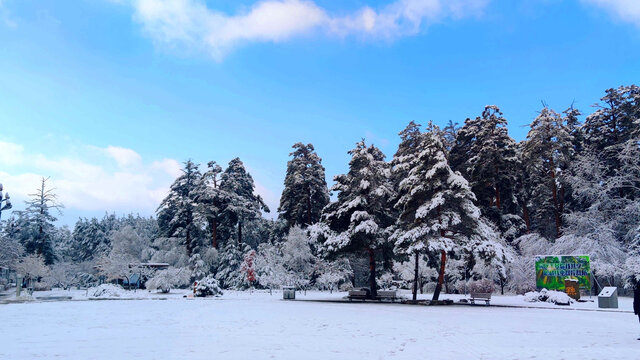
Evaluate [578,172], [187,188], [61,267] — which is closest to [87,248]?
[61,267]

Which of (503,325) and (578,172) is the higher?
(578,172)

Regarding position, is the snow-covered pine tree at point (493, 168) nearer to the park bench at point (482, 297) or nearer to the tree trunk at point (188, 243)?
the park bench at point (482, 297)

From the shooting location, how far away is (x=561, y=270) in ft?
97.7

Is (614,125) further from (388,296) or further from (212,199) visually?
(212,199)

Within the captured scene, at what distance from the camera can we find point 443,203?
91.4ft

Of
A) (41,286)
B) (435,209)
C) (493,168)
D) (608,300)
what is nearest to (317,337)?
(435,209)

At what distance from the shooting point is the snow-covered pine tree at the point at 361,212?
32.5m

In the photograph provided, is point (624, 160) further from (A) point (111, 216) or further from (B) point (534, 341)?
(A) point (111, 216)

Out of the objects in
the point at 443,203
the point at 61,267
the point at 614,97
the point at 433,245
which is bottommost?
the point at 61,267

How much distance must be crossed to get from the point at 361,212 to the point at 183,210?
2865cm

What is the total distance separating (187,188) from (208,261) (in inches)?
416

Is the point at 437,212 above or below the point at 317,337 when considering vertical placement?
above

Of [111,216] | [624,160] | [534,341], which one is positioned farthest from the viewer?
[111,216]

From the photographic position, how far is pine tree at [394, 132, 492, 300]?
91.8 feet
